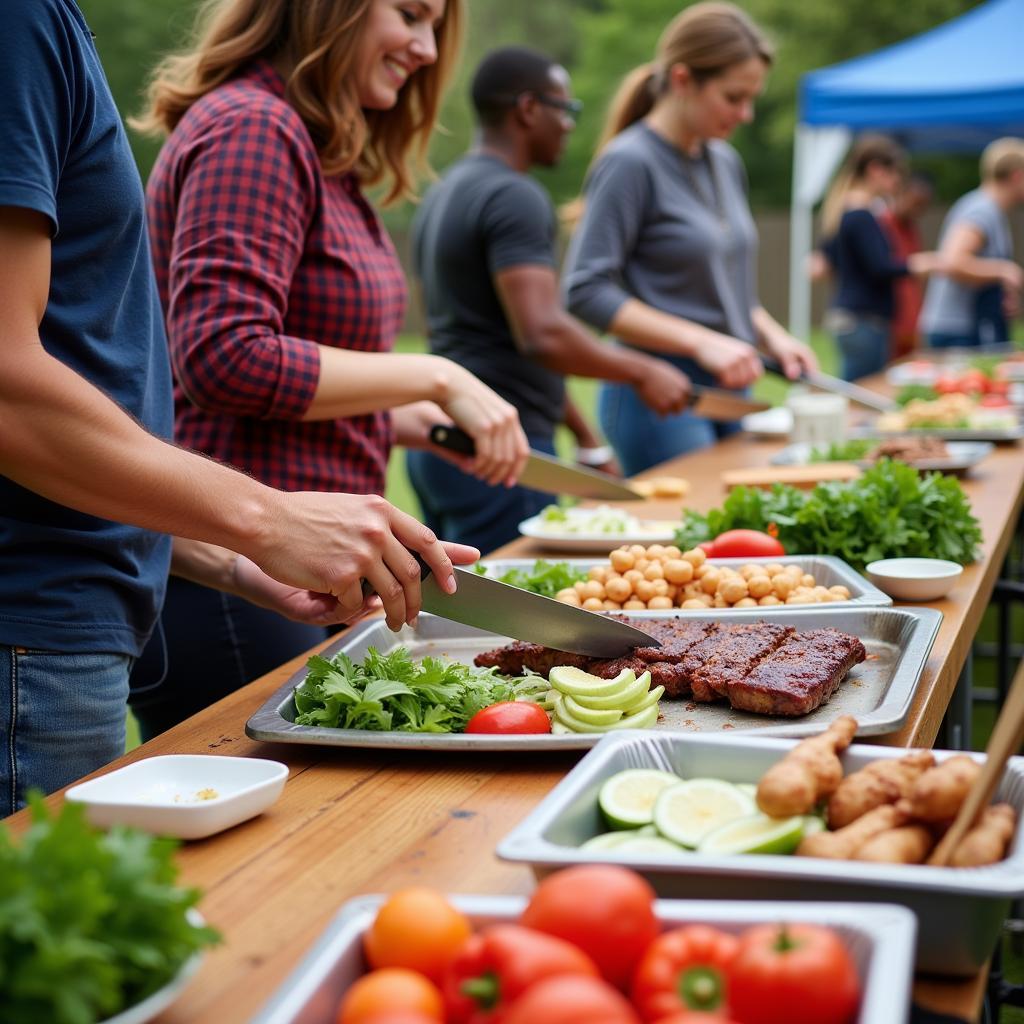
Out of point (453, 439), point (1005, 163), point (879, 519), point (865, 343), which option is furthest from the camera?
point (1005, 163)

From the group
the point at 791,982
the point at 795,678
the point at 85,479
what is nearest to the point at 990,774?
the point at 791,982

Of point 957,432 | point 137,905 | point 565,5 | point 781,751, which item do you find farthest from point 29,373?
point 565,5

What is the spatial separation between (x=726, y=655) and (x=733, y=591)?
20.0 inches

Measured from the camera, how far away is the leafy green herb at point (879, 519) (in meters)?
2.96

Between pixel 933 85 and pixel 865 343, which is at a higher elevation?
pixel 933 85

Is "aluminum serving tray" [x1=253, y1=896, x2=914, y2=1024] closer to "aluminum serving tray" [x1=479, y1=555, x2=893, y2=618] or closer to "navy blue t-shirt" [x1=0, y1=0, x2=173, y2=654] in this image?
"navy blue t-shirt" [x1=0, y1=0, x2=173, y2=654]

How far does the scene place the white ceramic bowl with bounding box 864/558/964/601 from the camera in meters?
2.67

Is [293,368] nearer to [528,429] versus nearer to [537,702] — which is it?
[537,702]

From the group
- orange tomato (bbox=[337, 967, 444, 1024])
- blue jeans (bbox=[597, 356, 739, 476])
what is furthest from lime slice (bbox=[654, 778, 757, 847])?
blue jeans (bbox=[597, 356, 739, 476])

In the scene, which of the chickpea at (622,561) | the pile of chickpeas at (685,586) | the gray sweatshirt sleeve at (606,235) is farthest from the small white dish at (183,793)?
the gray sweatshirt sleeve at (606,235)

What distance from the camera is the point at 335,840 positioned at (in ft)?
5.36

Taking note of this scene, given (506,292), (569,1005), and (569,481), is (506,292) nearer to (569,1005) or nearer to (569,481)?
(569,481)

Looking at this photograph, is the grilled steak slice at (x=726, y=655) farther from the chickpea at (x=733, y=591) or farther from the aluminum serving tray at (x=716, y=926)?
the aluminum serving tray at (x=716, y=926)

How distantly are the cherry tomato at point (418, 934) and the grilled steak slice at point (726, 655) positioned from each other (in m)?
0.90
